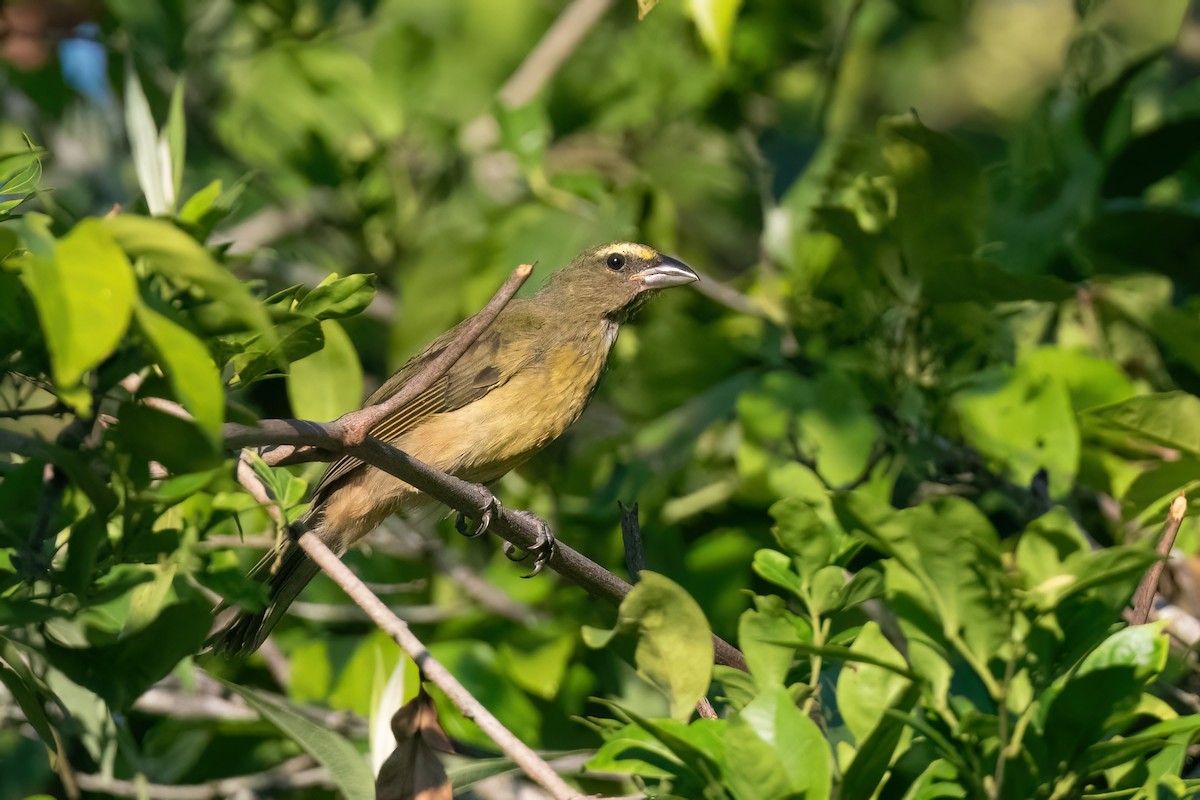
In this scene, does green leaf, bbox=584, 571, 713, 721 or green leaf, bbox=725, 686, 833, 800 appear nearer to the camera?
Result: green leaf, bbox=725, 686, 833, 800

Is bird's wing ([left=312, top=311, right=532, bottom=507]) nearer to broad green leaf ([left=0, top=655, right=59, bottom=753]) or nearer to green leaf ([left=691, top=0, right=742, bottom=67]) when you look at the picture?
green leaf ([left=691, top=0, right=742, bottom=67])

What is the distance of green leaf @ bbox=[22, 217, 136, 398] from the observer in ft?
4.84

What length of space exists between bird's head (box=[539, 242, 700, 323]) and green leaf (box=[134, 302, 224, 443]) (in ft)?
9.62

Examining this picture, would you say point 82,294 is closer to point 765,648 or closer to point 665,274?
point 765,648

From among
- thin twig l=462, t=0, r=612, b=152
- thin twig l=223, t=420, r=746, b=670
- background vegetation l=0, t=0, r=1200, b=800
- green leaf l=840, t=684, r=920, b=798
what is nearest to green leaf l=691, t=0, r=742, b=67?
background vegetation l=0, t=0, r=1200, b=800

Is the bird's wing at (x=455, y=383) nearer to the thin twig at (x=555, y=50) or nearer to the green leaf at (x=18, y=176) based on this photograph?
the thin twig at (x=555, y=50)

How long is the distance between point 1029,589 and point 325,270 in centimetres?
372

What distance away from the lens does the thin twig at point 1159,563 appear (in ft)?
7.27

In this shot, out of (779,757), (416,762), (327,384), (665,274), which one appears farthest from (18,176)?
(665,274)

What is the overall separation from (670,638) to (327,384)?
1.48 metres

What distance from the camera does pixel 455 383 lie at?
177 inches

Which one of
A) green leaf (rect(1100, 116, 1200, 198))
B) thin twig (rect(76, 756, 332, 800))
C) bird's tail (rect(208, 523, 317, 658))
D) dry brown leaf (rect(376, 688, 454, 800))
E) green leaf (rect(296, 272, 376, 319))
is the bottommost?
thin twig (rect(76, 756, 332, 800))

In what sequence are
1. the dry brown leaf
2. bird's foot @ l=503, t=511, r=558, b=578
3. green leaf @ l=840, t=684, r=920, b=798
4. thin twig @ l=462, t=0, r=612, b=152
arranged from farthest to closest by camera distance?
1. thin twig @ l=462, t=0, r=612, b=152
2. bird's foot @ l=503, t=511, r=558, b=578
3. the dry brown leaf
4. green leaf @ l=840, t=684, r=920, b=798

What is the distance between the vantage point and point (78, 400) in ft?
5.20
